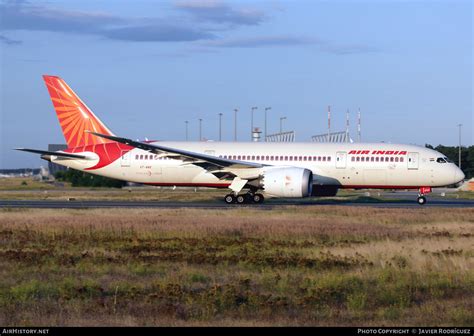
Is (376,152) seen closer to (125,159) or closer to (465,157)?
(125,159)

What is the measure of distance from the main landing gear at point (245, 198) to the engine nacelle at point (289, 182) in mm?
2496

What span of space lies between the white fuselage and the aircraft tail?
1763 mm

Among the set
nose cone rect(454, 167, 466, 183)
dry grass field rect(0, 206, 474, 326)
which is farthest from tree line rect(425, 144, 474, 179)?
dry grass field rect(0, 206, 474, 326)

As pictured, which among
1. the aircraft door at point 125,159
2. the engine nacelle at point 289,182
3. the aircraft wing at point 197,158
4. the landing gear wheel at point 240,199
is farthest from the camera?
the aircraft door at point 125,159

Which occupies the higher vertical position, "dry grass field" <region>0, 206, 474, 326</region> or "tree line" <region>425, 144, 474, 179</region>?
"tree line" <region>425, 144, 474, 179</region>

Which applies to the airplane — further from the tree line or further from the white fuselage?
the tree line

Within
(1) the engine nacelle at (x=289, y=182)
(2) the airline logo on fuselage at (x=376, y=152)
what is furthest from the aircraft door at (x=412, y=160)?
(1) the engine nacelle at (x=289, y=182)

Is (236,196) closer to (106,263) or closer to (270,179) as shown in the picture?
(270,179)

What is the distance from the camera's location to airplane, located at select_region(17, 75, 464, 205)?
128ft

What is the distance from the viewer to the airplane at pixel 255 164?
1540 inches

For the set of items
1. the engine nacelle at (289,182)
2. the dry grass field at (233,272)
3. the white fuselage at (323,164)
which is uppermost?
the white fuselage at (323,164)

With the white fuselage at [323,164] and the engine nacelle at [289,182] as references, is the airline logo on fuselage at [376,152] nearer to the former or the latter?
the white fuselage at [323,164]

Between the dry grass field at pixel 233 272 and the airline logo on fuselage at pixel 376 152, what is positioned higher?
the airline logo on fuselage at pixel 376 152

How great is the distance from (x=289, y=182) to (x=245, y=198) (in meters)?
3.85
